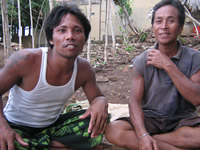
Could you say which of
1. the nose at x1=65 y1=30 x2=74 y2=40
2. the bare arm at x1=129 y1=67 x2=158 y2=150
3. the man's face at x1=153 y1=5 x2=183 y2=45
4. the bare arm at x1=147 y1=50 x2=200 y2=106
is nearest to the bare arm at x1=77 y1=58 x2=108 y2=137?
the bare arm at x1=129 y1=67 x2=158 y2=150

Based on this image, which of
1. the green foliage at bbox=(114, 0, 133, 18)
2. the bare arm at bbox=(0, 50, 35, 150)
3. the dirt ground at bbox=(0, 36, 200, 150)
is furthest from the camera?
the green foliage at bbox=(114, 0, 133, 18)

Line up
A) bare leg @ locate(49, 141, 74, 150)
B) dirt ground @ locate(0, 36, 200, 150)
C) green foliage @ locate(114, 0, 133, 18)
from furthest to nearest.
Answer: green foliage @ locate(114, 0, 133, 18) < dirt ground @ locate(0, 36, 200, 150) < bare leg @ locate(49, 141, 74, 150)

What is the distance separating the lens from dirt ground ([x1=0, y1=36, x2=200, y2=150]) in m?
4.63

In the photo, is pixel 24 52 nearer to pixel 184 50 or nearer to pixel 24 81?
pixel 24 81

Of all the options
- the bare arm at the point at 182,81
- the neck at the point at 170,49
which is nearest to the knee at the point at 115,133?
the bare arm at the point at 182,81

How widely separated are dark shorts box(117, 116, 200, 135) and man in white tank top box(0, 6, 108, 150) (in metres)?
0.44

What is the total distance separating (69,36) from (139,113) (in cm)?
94

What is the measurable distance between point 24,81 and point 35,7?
1236 cm

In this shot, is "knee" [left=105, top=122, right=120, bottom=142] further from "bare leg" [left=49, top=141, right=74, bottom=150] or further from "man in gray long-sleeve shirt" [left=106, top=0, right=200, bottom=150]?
"bare leg" [left=49, top=141, right=74, bottom=150]

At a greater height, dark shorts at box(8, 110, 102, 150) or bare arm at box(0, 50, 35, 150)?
bare arm at box(0, 50, 35, 150)

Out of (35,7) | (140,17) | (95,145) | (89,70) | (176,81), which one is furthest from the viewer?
(35,7)

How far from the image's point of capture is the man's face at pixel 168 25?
1919 millimetres

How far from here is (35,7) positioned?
12.9 m

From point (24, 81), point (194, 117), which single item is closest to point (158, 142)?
point (194, 117)
